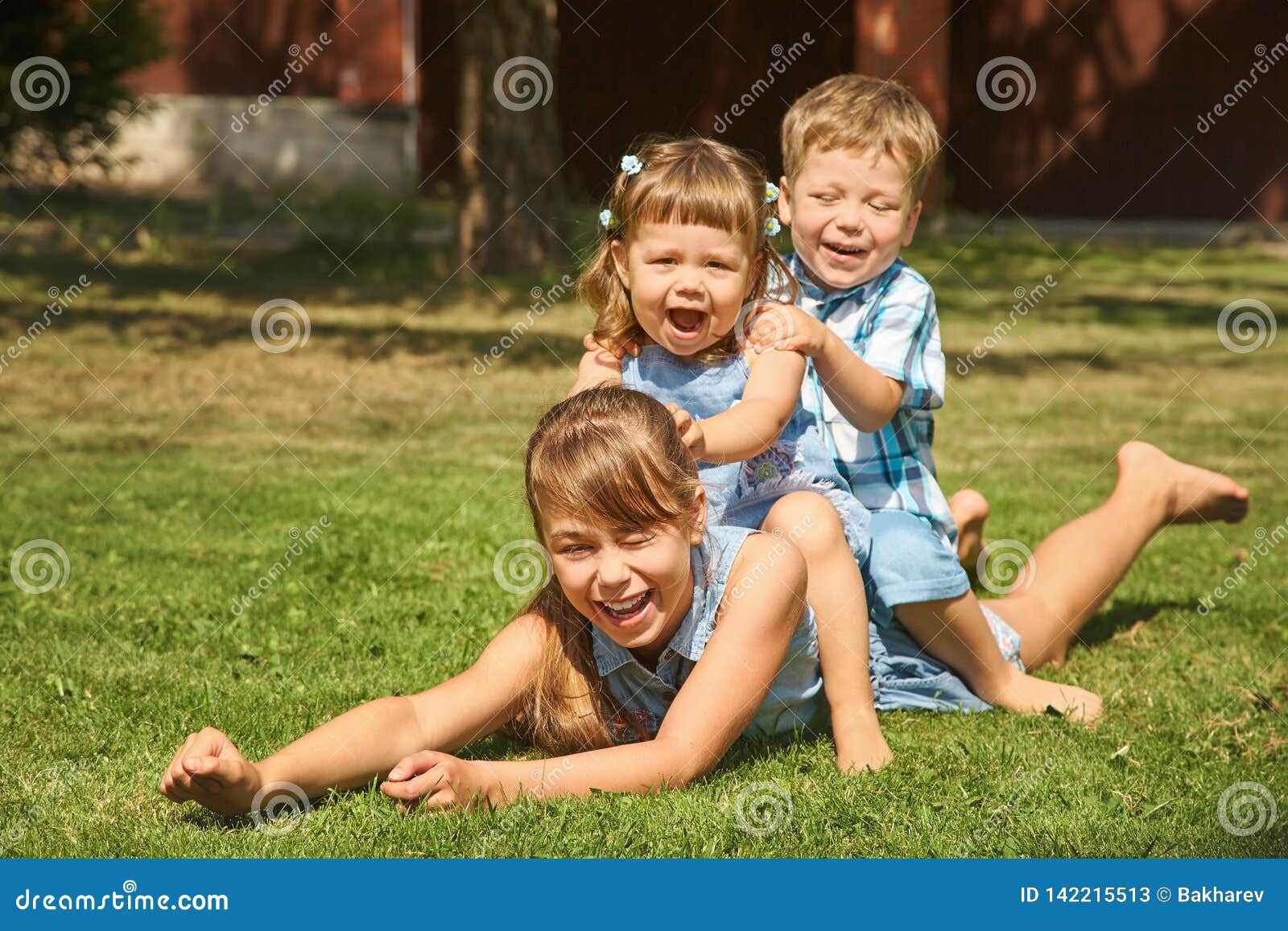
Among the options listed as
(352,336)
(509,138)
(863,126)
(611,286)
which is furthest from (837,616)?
(509,138)

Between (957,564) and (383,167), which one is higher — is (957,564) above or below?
below

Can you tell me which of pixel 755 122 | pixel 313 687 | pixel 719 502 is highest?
pixel 755 122

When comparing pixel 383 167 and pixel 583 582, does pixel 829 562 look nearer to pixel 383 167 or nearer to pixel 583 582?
pixel 583 582

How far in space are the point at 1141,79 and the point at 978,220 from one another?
2.67m

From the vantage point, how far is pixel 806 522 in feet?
10.6

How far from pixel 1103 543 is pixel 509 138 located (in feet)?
23.3

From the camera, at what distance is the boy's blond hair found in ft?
11.7

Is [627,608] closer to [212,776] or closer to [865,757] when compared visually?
[865,757]

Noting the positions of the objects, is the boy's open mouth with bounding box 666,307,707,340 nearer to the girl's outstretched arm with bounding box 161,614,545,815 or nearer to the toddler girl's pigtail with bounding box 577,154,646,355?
the toddler girl's pigtail with bounding box 577,154,646,355

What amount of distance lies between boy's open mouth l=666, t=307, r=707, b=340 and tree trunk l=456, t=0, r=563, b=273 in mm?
7341

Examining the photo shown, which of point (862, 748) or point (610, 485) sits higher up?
point (610, 485)

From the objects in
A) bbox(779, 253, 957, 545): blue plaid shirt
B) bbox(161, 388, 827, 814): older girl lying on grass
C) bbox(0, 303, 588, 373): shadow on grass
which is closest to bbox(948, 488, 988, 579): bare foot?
bbox(779, 253, 957, 545): blue plaid shirt

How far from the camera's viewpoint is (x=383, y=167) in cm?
1591

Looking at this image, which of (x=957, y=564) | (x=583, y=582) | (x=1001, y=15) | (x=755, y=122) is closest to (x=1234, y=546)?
(x=957, y=564)
